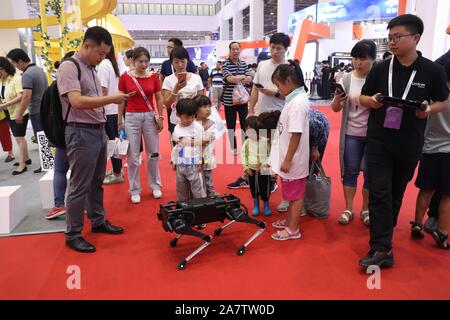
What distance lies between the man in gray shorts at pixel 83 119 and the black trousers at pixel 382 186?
1.74 metres

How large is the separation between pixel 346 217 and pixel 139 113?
6.97 feet

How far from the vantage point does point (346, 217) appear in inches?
123

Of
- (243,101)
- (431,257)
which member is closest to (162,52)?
(243,101)

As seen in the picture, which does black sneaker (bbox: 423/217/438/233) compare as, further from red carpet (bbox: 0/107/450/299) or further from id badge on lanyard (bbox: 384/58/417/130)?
id badge on lanyard (bbox: 384/58/417/130)

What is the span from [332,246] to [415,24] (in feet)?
5.21

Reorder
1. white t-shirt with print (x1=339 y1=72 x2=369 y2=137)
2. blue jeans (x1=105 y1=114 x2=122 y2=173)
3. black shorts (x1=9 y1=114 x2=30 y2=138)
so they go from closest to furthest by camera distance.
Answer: white t-shirt with print (x1=339 y1=72 x2=369 y2=137), blue jeans (x1=105 y1=114 x2=122 y2=173), black shorts (x1=9 y1=114 x2=30 y2=138)

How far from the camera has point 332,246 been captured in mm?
2730

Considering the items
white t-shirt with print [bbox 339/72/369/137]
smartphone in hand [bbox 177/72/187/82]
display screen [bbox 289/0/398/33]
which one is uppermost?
display screen [bbox 289/0/398/33]

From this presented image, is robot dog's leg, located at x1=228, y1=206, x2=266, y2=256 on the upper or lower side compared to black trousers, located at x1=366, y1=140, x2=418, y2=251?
lower

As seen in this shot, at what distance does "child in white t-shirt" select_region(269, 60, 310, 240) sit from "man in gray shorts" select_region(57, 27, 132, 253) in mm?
1148

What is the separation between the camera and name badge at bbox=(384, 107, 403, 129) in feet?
7.27

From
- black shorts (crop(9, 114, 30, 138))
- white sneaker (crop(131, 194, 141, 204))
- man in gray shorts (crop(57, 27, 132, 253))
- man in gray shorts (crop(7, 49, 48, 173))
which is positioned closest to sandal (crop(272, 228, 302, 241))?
man in gray shorts (crop(57, 27, 132, 253))

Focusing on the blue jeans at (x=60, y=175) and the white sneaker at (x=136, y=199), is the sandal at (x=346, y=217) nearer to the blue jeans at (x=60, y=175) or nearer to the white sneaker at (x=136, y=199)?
the white sneaker at (x=136, y=199)

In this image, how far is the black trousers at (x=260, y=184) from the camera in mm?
3211
